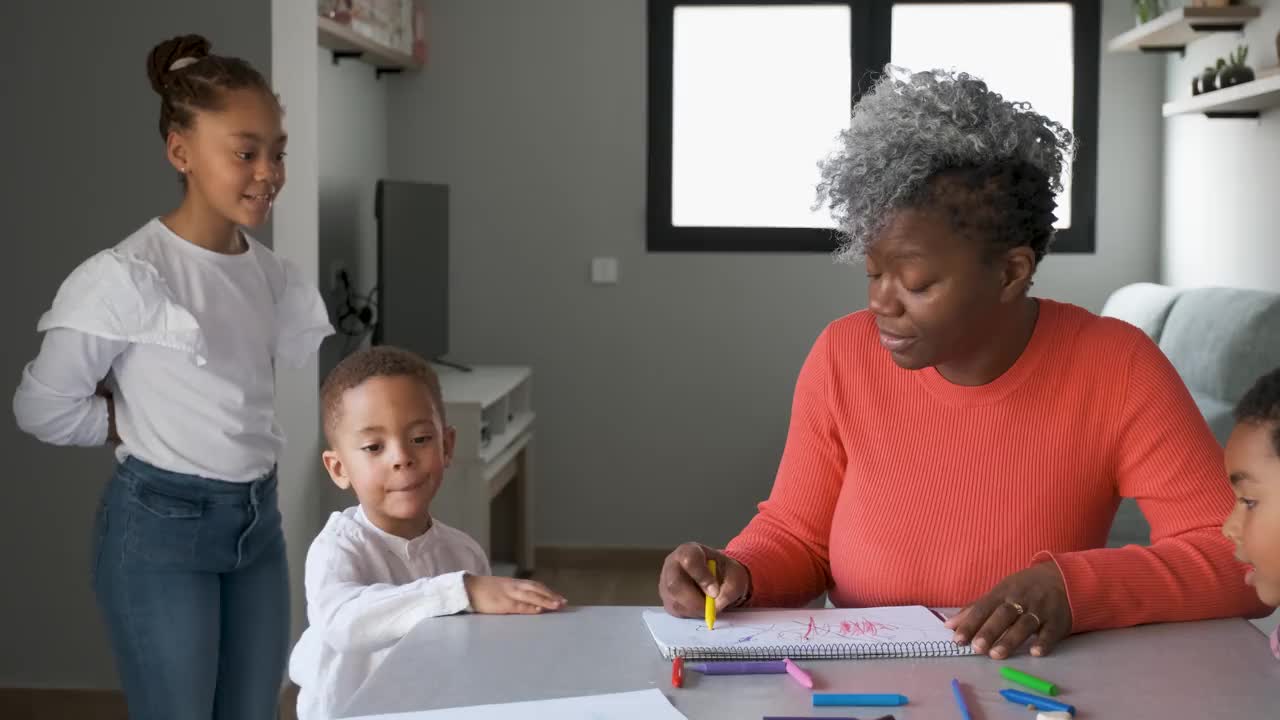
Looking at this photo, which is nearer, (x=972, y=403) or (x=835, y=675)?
(x=835, y=675)

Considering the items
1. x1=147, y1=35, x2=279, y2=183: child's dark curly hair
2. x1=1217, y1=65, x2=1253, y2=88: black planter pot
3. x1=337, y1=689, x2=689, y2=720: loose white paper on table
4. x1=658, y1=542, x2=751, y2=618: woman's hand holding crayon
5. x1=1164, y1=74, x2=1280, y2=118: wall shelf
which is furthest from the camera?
x1=1217, y1=65, x2=1253, y2=88: black planter pot

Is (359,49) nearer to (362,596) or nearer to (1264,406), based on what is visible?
(362,596)

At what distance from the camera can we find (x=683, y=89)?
5145mm

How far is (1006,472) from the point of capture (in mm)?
1667

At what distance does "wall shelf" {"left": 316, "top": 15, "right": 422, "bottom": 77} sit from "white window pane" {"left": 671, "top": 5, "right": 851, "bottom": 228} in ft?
3.22

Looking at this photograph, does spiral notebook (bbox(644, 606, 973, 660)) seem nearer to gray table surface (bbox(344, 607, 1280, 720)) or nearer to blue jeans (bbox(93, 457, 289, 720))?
gray table surface (bbox(344, 607, 1280, 720))

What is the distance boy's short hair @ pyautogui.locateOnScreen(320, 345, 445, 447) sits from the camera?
184 centimetres

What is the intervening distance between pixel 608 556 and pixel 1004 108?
3756 millimetres

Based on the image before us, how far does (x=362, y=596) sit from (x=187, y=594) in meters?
0.57

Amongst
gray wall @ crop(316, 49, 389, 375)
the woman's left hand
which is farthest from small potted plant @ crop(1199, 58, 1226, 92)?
the woman's left hand

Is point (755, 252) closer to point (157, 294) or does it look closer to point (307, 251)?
point (307, 251)

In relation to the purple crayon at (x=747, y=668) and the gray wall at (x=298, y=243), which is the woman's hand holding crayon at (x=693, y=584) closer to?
the purple crayon at (x=747, y=668)

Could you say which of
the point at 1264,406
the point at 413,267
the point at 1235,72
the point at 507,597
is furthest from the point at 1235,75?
the point at 507,597

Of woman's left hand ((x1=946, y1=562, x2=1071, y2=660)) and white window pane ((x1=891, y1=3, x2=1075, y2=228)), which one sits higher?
white window pane ((x1=891, y1=3, x2=1075, y2=228))
